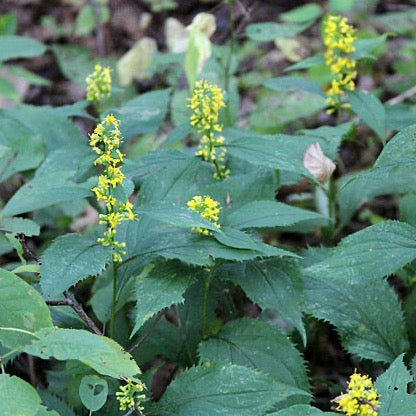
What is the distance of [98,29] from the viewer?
6.43 meters

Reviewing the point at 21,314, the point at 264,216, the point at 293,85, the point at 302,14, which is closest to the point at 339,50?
the point at 293,85

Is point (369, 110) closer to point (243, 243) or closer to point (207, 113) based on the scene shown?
point (207, 113)

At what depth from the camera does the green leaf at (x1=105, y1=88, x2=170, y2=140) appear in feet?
10.4

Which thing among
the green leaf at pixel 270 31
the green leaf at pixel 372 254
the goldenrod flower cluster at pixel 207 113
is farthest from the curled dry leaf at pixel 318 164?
the green leaf at pixel 270 31

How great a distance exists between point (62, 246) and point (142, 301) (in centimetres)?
34

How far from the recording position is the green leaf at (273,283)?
7.81 ft

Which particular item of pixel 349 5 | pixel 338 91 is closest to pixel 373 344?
pixel 338 91

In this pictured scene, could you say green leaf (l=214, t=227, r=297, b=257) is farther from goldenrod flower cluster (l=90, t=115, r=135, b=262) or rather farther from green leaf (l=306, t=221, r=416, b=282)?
goldenrod flower cluster (l=90, t=115, r=135, b=262)

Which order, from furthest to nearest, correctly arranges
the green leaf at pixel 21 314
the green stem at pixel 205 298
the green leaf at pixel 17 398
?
the green stem at pixel 205 298, the green leaf at pixel 21 314, the green leaf at pixel 17 398

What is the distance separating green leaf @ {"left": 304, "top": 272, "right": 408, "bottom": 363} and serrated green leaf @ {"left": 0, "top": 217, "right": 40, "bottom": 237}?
3.66 ft

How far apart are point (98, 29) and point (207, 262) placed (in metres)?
4.78

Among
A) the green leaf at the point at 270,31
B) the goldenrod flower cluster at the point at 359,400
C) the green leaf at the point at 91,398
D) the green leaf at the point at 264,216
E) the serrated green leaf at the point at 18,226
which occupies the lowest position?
the green leaf at the point at 91,398

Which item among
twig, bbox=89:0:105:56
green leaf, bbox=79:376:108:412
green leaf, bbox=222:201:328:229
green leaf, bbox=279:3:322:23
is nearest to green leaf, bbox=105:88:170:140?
green leaf, bbox=222:201:328:229

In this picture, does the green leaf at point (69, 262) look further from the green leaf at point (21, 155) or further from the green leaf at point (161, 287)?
the green leaf at point (21, 155)
